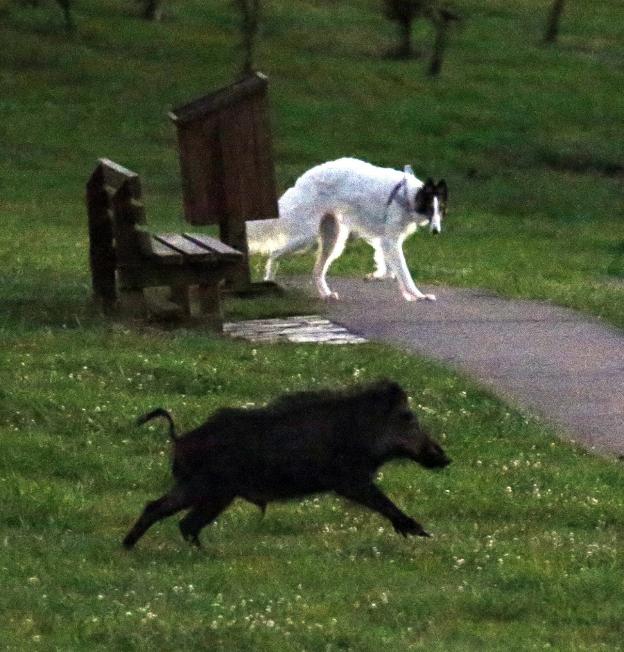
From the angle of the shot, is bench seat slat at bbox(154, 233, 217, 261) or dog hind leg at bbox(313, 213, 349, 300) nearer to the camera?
bench seat slat at bbox(154, 233, 217, 261)

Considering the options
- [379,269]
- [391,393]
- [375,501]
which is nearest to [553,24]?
[379,269]

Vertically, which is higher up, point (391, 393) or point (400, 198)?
point (391, 393)

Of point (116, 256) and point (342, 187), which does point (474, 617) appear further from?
point (342, 187)

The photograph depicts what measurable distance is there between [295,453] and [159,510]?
62 centimetres

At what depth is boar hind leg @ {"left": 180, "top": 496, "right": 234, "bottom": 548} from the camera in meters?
8.20

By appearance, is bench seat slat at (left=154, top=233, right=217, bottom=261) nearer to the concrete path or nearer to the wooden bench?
the wooden bench

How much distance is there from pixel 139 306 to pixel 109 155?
60.5 feet

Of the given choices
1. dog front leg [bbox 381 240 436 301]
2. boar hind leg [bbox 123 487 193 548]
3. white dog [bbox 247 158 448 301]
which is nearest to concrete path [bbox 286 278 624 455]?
dog front leg [bbox 381 240 436 301]

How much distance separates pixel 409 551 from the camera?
838 cm

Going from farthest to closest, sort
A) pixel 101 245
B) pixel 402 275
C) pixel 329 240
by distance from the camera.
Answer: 1. pixel 329 240
2. pixel 402 275
3. pixel 101 245

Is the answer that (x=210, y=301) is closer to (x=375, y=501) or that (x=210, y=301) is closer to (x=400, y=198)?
(x=400, y=198)

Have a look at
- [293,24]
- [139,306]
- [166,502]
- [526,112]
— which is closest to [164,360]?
[139,306]

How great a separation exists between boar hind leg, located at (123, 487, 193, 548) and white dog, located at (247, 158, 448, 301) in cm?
829

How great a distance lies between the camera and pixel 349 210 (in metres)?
16.8
